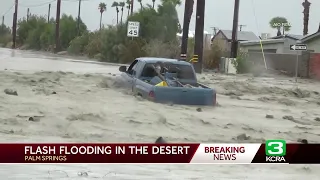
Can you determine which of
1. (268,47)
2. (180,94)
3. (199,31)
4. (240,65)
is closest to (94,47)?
(268,47)

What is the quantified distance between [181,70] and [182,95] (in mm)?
1633

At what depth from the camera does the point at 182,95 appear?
12.0m

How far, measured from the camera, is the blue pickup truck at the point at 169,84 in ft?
39.0

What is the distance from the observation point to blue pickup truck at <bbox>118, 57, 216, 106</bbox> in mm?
11898

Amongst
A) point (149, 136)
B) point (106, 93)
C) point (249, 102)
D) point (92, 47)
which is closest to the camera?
point (149, 136)

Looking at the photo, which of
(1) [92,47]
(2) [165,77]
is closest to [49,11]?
(1) [92,47]

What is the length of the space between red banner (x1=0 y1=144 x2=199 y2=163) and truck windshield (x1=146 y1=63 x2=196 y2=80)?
7837 millimetres

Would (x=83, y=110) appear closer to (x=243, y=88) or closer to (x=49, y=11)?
(x=243, y=88)

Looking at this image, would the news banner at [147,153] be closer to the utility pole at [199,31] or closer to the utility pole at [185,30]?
the utility pole at [199,31]

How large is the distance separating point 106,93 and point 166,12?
30.1 meters

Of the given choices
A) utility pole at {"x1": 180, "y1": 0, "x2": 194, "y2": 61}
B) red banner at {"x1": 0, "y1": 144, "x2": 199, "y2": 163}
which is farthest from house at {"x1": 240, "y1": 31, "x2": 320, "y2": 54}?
red banner at {"x1": 0, "y1": 144, "x2": 199, "y2": 163}

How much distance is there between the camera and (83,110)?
11086 millimetres

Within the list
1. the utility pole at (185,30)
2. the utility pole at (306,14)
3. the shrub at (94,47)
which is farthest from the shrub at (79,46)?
the utility pole at (185,30)

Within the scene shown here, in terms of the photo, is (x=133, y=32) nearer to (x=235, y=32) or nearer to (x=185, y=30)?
(x=185, y=30)
